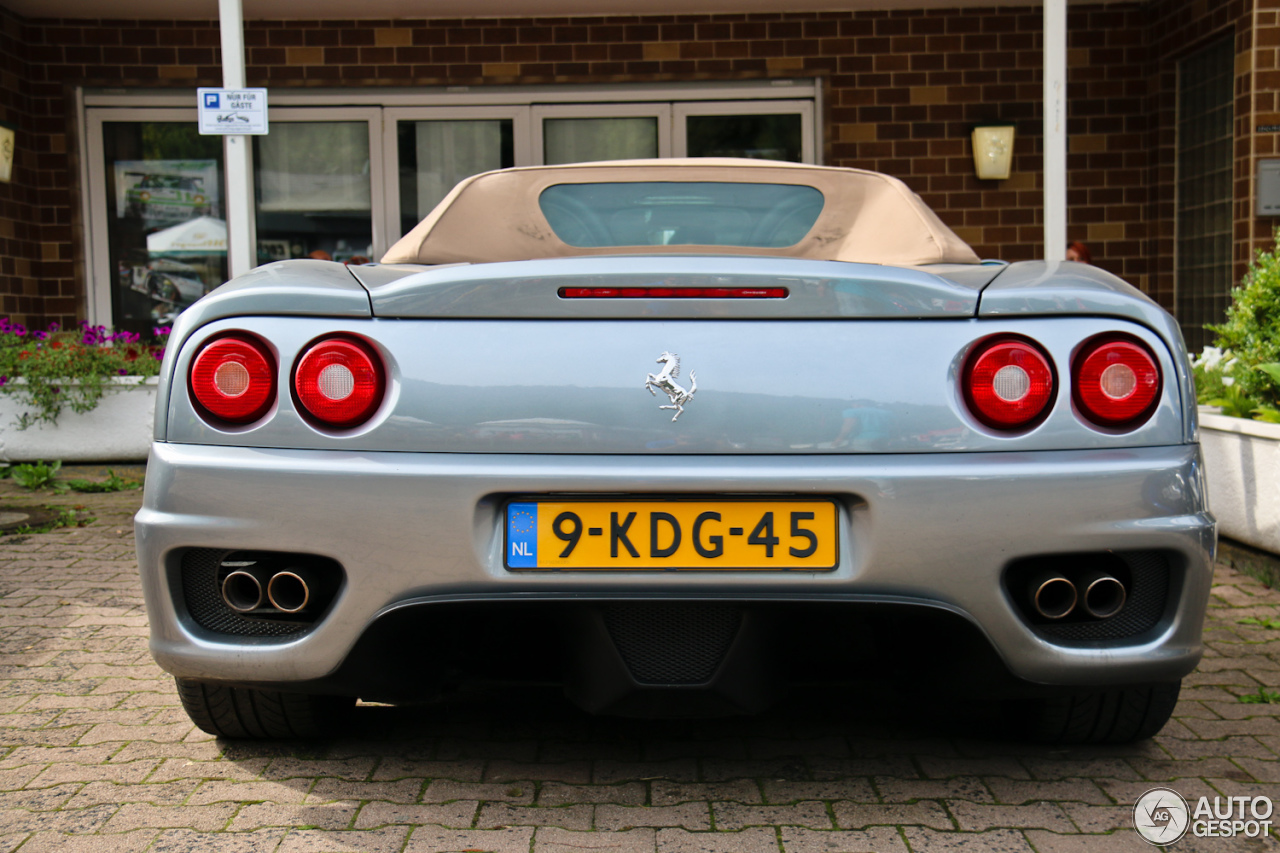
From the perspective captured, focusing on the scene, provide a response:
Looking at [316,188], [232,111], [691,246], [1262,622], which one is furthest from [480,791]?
[316,188]

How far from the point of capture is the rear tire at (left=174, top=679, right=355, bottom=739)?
2311 mm

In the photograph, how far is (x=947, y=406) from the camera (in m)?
1.88

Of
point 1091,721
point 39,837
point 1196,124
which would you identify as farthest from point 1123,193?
point 39,837

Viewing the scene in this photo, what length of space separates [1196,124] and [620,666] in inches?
310

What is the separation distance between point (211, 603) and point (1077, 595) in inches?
59.8

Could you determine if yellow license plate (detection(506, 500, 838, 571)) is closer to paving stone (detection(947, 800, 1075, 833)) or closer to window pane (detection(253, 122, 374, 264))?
paving stone (detection(947, 800, 1075, 833))

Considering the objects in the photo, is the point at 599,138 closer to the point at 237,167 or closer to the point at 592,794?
the point at 237,167

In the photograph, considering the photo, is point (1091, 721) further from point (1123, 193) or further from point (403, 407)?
point (1123, 193)

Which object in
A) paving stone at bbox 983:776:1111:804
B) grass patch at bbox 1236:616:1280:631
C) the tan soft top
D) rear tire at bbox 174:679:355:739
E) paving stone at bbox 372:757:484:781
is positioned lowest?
grass patch at bbox 1236:616:1280:631

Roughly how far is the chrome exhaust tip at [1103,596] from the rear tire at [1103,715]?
412mm

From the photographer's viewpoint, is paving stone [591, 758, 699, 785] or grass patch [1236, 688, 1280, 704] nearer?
paving stone [591, 758, 699, 785]

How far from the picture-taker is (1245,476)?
13.5 ft

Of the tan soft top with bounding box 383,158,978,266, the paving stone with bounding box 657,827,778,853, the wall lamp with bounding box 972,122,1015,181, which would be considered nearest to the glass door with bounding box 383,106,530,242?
the wall lamp with bounding box 972,122,1015,181

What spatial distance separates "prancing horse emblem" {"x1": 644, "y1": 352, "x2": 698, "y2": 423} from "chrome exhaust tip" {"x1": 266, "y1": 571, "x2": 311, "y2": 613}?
27.1 inches
